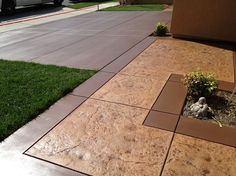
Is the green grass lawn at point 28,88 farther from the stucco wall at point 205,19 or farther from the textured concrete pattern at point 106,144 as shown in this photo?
the stucco wall at point 205,19

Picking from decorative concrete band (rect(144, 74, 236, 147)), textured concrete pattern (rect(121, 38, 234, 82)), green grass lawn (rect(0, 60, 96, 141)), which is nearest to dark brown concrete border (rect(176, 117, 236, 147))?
decorative concrete band (rect(144, 74, 236, 147))

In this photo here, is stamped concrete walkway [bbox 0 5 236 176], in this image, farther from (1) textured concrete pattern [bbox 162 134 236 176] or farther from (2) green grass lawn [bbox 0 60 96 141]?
(2) green grass lawn [bbox 0 60 96 141]

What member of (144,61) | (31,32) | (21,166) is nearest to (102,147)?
(21,166)

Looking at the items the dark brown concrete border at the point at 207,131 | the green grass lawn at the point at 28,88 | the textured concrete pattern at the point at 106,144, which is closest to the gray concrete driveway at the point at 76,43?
the green grass lawn at the point at 28,88

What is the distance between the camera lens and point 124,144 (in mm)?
2861

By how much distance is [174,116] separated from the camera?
3.38m

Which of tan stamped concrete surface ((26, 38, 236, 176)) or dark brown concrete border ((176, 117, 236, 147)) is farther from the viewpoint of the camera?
dark brown concrete border ((176, 117, 236, 147))

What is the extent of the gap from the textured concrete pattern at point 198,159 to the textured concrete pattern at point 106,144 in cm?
11

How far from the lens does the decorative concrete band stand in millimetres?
3002

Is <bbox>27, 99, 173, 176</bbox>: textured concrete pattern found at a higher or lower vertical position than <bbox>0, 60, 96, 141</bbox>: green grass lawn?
lower

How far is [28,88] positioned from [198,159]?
2754mm

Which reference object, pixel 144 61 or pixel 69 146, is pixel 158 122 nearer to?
pixel 69 146

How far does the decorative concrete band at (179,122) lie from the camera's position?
3.00 meters

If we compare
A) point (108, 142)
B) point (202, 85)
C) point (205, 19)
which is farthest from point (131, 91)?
point (205, 19)
